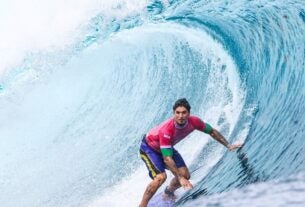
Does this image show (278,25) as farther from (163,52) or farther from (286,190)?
(286,190)

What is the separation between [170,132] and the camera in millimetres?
4941

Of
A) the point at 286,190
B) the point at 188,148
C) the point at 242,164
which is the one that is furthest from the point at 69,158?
the point at 286,190

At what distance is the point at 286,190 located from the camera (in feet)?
12.6

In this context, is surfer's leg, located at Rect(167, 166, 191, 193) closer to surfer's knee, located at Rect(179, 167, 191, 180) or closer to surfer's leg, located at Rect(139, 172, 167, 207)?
surfer's knee, located at Rect(179, 167, 191, 180)

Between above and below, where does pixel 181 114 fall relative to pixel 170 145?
above

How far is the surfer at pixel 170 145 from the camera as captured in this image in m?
4.79

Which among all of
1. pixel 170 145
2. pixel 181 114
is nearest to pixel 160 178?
pixel 170 145

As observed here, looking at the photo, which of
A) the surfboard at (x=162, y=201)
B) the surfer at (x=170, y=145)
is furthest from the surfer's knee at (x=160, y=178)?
the surfboard at (x=162, y=201)

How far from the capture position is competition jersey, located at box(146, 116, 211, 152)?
16.2 feet

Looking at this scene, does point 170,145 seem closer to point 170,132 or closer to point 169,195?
point 170,132

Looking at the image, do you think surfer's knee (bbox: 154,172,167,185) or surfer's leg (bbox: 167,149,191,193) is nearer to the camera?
surfer's knee (bbox: 154,172,167,185)

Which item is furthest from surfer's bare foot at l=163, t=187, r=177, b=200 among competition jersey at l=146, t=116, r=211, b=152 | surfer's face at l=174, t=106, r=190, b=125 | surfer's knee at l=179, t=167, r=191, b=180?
surfer's face at l=174, t=106, r=190, b=125

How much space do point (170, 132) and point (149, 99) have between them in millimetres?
5413

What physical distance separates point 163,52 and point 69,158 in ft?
11.3
